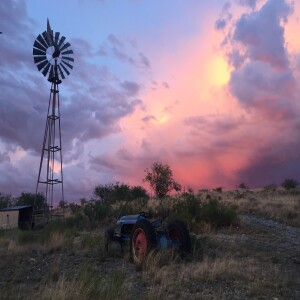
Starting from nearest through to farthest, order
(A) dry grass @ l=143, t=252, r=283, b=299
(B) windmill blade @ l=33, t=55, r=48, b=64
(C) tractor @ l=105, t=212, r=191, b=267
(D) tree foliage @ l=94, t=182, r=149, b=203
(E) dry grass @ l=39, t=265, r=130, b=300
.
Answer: (E) dry grass @ l=39, t=265, r=130, b=300 → (A) dry grass @ l=143, t=252, r=283, b=299 → (C) tractor @ l=105, t=212, r=191, b=267 → (B) windmill blade @ l=33, t=55, r=48, b=64 → (D) tree foliage @ l=94, t=182, r=149, b=203

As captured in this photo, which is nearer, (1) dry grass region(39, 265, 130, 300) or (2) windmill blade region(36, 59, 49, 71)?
(1) dry grass region(39, 265, 130, 300)

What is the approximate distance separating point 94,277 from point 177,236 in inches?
203

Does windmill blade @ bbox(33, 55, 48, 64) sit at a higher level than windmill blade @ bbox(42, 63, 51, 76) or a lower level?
higher

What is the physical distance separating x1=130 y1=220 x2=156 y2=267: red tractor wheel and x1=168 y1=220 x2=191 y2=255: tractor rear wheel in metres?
0.97

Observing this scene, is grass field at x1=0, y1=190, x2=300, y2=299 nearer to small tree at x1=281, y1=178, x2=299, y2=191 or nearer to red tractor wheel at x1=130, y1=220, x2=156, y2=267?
red tractor wheel at x1=130, y1=220, x2=156, y2=267

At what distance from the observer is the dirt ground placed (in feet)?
32.1

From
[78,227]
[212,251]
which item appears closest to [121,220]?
[212,251]

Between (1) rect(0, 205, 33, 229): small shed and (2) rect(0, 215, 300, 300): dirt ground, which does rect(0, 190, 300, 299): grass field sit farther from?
(1) rect(0, 205, 33, 229): small shed

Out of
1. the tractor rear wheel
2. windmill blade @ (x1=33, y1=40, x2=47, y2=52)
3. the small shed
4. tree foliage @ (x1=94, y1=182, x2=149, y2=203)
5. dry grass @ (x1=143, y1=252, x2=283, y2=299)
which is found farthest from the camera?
tree foliage @ (x1=94, y1=182, x2=149, y2=203)

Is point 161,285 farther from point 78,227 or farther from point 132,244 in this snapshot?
point 78,227

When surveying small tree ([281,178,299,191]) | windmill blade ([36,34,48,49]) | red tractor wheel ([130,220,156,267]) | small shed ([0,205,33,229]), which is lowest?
red tractor wheel ([130,220,156,267])

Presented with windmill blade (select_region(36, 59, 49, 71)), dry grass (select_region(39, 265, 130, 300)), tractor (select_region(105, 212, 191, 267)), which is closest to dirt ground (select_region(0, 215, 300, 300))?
dry grass (select_region(39, 265, 130, 300))

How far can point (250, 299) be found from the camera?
945 centimetres

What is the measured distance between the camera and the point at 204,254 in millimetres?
14789
